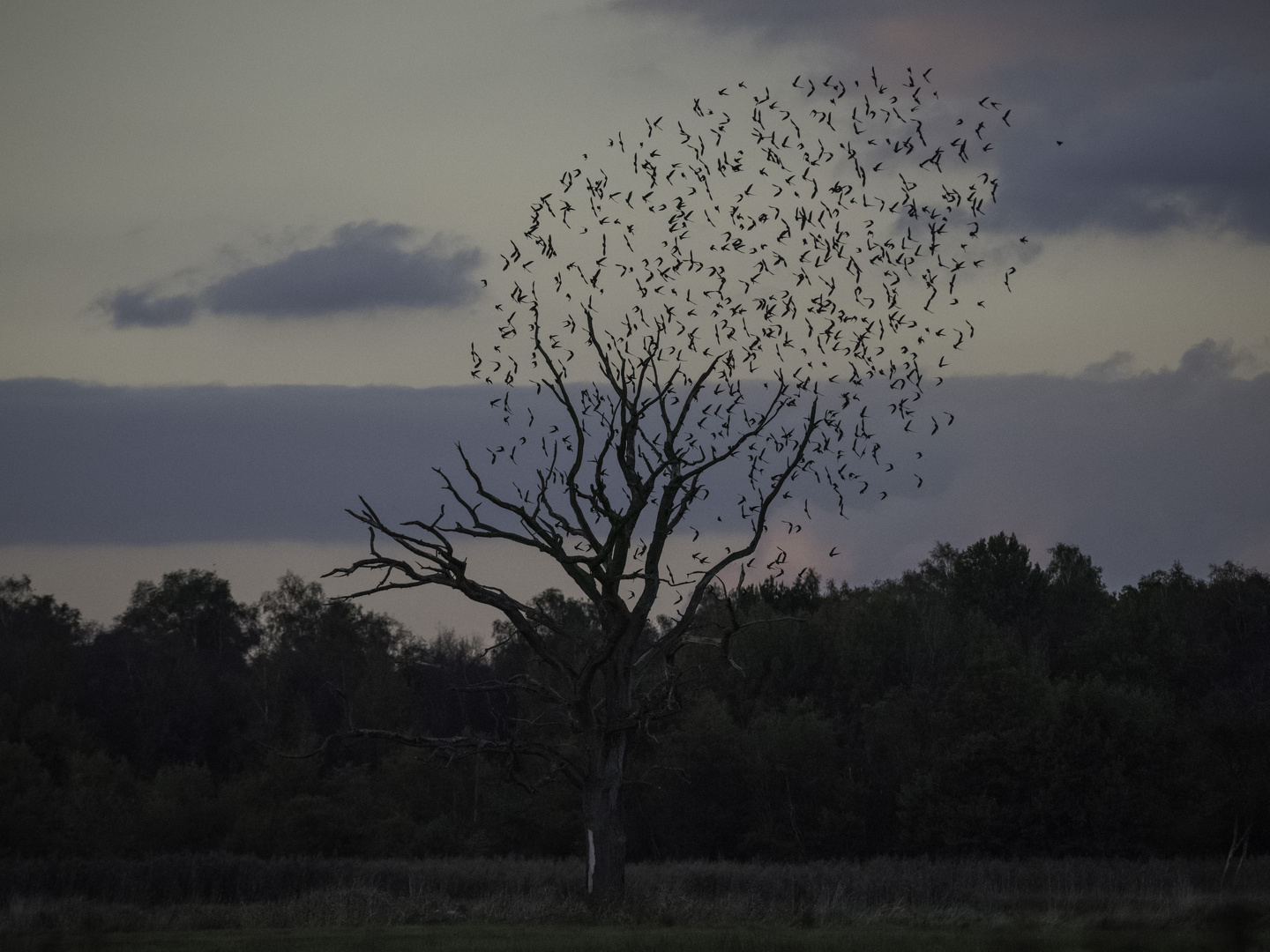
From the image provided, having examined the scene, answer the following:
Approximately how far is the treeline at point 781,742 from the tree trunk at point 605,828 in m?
2.81

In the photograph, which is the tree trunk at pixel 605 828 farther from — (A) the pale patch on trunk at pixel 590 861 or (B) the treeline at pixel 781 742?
(B) the treeline at pixel 781 742

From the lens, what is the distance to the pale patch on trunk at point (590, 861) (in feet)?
83.4

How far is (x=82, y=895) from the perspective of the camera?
2880 cm

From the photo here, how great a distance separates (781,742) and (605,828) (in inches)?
1023

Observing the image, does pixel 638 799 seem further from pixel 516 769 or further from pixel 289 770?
pixel 516 769

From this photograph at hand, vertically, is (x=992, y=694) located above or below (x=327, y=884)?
above

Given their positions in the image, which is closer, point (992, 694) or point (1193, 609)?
point (992, 694)

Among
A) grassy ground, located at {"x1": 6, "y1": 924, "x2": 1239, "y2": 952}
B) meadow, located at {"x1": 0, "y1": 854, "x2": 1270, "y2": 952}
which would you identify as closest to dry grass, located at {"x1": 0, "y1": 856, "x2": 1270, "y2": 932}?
meadow, located at {"x1": 0, "y1": 854, "x2": 1270, "y2": 952}

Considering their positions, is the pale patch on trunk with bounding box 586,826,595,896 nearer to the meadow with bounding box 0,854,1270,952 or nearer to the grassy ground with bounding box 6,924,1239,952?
the meadow with bounding box 0,854,1270,952

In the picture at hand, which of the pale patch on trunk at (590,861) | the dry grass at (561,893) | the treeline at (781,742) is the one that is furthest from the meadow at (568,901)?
the treeline at (781,742)

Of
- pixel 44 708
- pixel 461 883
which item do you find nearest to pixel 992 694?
pixel 461 883

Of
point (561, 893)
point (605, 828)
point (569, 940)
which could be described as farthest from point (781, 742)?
point (569, 940)

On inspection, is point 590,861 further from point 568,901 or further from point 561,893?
point 561,893

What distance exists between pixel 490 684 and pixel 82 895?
34.7 feet
